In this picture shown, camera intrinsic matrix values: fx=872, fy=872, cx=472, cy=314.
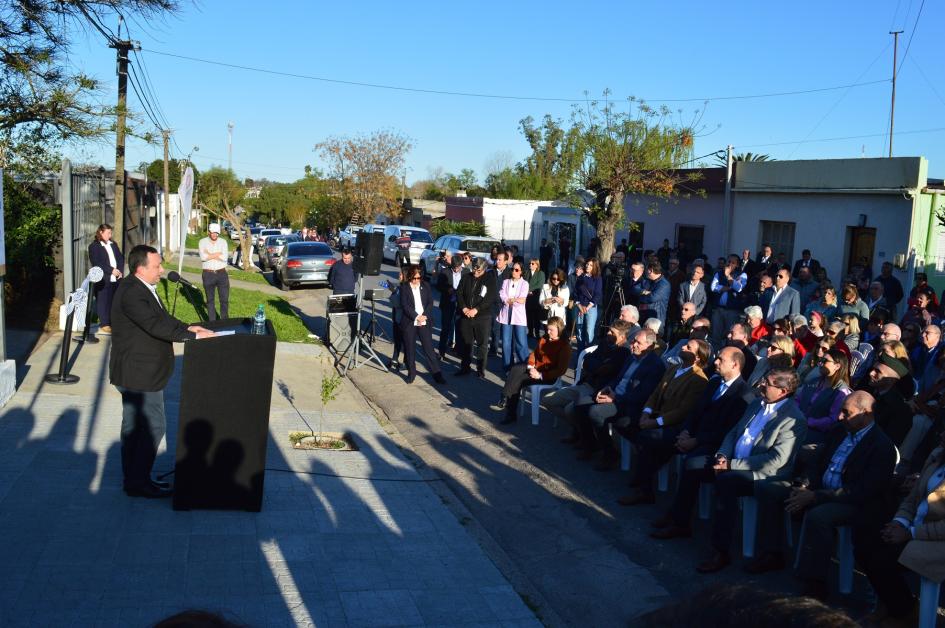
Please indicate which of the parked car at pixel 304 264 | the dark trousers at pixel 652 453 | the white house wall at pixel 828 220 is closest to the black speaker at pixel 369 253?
the dark trousers at pixel 652 453

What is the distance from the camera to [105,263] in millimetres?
13469

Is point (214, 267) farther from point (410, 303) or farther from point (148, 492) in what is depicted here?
point (148, 492)

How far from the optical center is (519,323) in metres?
13.2

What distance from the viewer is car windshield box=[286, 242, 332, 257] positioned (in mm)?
26938

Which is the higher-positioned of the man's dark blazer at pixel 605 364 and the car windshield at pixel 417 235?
the car windshield at pixel 417 235

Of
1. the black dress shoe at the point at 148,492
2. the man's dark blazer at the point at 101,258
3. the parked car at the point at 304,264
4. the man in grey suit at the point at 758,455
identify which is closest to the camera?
the man in grey suit at the point at 758,455

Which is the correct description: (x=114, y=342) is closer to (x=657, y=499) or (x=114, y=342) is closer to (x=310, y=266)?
(x=657, y=499)

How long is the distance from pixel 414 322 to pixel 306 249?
15049 mm

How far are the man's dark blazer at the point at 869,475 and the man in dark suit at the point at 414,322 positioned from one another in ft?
24.7

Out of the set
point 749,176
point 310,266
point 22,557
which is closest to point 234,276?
point 310,266

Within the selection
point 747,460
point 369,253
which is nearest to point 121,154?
point 369,253

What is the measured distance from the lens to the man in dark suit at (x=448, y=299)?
15.3 m

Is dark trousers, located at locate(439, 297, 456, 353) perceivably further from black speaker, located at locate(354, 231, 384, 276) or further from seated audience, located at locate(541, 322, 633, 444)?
seated audience, located at locate(541, 322, 633, 444)

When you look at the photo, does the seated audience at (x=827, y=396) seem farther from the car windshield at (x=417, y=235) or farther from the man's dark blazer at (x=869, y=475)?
the car windshield at (x=417, y=235)
